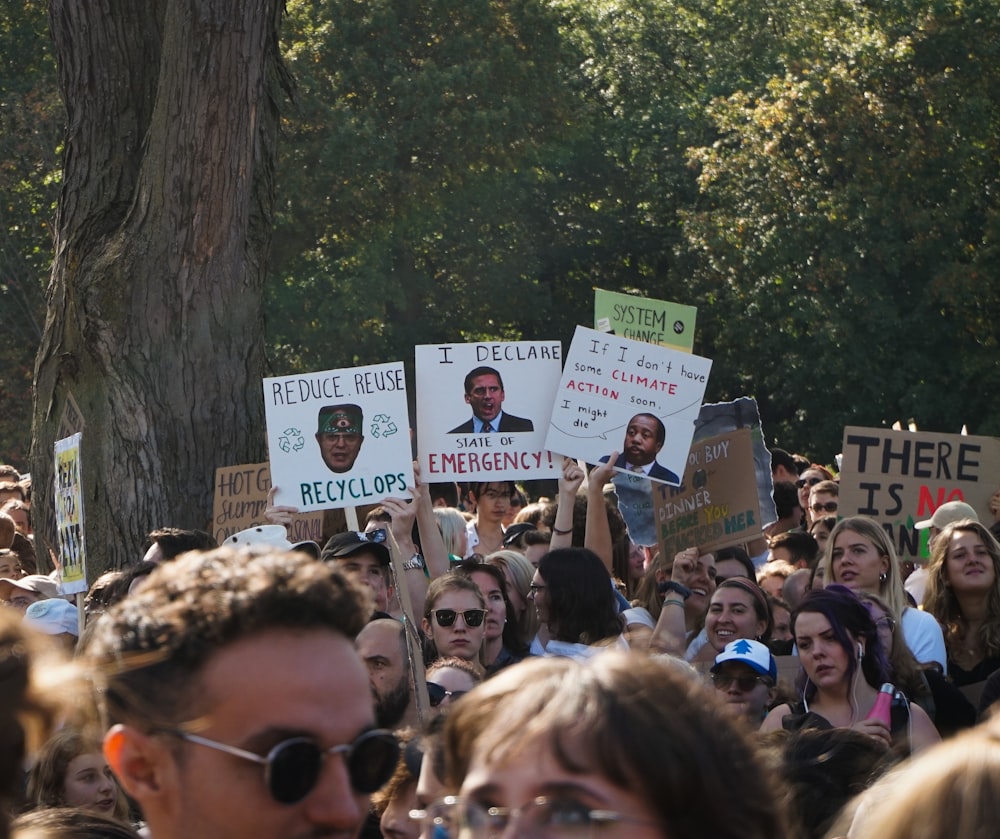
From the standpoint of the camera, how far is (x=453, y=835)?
73.6 inches

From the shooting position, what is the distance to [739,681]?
5.57 metres

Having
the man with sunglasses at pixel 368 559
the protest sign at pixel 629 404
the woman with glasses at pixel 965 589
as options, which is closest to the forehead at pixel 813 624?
the woman with glasses at pixel 965 589

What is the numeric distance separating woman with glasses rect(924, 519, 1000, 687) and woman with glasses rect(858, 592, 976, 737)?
88 centimetres

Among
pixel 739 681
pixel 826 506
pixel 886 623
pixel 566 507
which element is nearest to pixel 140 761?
pixel 739 681

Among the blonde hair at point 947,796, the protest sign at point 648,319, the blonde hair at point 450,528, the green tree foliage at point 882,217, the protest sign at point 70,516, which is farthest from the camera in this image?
the green tree foliage at point 882,217

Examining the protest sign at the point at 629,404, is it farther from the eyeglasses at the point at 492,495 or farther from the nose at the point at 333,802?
the nose at the point at 333,802

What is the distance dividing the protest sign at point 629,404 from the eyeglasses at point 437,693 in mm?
2822

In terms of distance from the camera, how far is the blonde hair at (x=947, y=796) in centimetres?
203

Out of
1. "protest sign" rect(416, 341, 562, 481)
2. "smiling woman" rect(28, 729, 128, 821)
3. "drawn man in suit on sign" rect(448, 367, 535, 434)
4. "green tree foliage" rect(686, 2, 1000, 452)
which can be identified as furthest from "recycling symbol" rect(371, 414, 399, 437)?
"green tree foliage" rect(686, 2, 1000, 452)

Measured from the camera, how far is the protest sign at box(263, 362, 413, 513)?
795cm

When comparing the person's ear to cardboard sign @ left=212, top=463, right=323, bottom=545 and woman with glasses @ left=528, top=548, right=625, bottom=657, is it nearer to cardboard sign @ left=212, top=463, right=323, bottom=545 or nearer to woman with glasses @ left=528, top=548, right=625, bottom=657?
woman with glasses @ left=528, top=548, right=625, bottom=657

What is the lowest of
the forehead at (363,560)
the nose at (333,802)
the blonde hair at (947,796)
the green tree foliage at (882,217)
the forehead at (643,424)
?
the blonde hair at (947,796)

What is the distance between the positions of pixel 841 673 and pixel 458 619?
1426 mm

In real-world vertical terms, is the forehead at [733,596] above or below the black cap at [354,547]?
below
